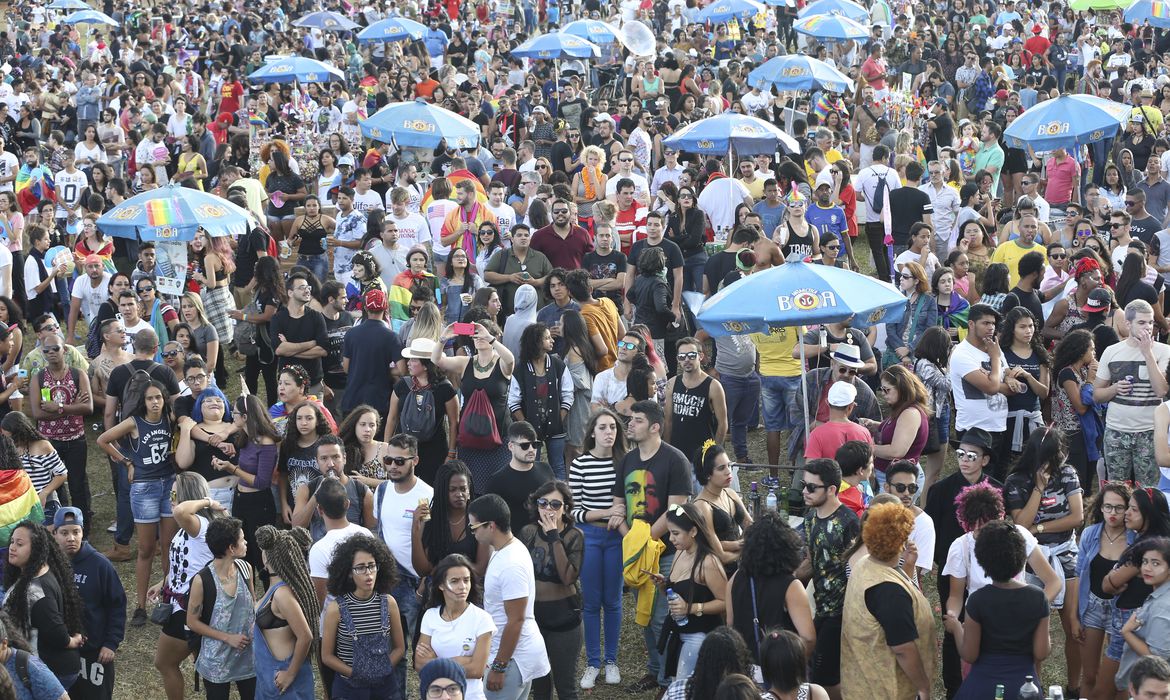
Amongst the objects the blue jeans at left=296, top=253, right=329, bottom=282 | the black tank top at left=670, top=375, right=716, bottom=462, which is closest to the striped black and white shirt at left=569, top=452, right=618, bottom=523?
the black tank top at left=670, top=375, right=716, bottom=462

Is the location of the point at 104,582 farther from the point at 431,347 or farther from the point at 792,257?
the point at 792,257

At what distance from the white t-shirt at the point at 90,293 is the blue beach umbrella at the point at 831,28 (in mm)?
13508

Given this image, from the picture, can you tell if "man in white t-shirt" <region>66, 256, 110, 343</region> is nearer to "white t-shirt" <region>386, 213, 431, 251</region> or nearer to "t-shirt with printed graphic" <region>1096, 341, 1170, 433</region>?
"white t-shirt" <region>386, 213, 431, 251</region>

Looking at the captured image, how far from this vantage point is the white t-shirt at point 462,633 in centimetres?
648

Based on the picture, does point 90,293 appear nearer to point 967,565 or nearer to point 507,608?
point 507,608

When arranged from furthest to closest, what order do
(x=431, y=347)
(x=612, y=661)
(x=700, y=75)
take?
(x=700, y=75) < (x=431, y=347) < (x=612, y=661)

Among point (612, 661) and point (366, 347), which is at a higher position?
point (366, 347)

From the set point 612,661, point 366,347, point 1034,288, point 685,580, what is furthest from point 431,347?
point 1034,288

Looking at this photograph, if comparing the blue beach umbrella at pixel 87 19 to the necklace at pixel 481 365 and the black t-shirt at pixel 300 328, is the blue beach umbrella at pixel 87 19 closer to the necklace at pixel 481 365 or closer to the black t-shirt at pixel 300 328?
the black t-shirt at pixel 300 328

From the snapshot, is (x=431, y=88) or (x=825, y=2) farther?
(x=825, y=2)

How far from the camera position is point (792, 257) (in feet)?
29.0

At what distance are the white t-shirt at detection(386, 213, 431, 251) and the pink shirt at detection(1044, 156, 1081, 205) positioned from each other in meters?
6.67

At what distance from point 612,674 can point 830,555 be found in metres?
1.77

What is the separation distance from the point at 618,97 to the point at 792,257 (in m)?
15.6
